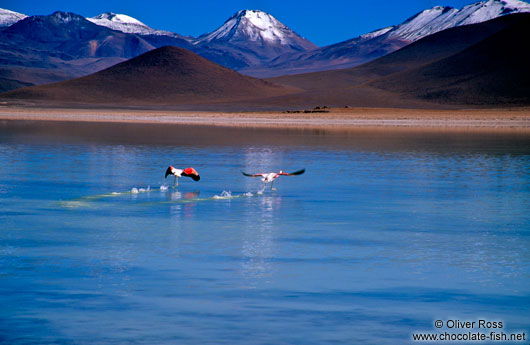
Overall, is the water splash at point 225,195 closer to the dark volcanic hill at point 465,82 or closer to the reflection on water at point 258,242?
the reflection on water at point 258,242

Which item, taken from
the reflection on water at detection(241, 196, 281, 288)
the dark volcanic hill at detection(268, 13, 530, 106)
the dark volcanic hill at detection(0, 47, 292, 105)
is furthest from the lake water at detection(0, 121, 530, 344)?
the dark volcanic hill at detection(0, 47, 292, 105)

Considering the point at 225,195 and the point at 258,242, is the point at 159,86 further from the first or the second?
the point at 258,242

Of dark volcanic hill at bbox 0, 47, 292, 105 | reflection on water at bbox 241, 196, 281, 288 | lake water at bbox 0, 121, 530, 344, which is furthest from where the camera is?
dark volcanic hill at bbox 0, 47, 292, 105

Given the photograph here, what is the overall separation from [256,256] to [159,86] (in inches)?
5261

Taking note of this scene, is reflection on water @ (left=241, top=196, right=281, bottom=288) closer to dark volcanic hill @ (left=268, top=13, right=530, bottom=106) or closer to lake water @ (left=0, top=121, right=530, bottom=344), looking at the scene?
lake water @ (left=0, top=121, right=530, bottom=344)

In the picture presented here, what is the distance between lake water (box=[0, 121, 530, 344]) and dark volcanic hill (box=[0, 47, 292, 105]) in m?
107

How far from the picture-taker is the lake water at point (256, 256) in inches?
276

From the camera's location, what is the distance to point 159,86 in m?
141

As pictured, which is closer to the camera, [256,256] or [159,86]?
[256,256]

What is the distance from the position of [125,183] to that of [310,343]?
11.1 metres

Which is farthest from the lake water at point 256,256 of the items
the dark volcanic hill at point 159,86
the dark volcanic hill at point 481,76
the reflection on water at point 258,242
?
the dark volcanic hill at point 159,86

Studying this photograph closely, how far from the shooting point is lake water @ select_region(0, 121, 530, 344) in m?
7.02

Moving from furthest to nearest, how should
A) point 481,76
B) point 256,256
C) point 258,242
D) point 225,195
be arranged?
point 481,76 → point 225,195 → point 258,242 → point 256,256

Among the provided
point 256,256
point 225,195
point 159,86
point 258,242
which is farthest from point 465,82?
point 256,256
